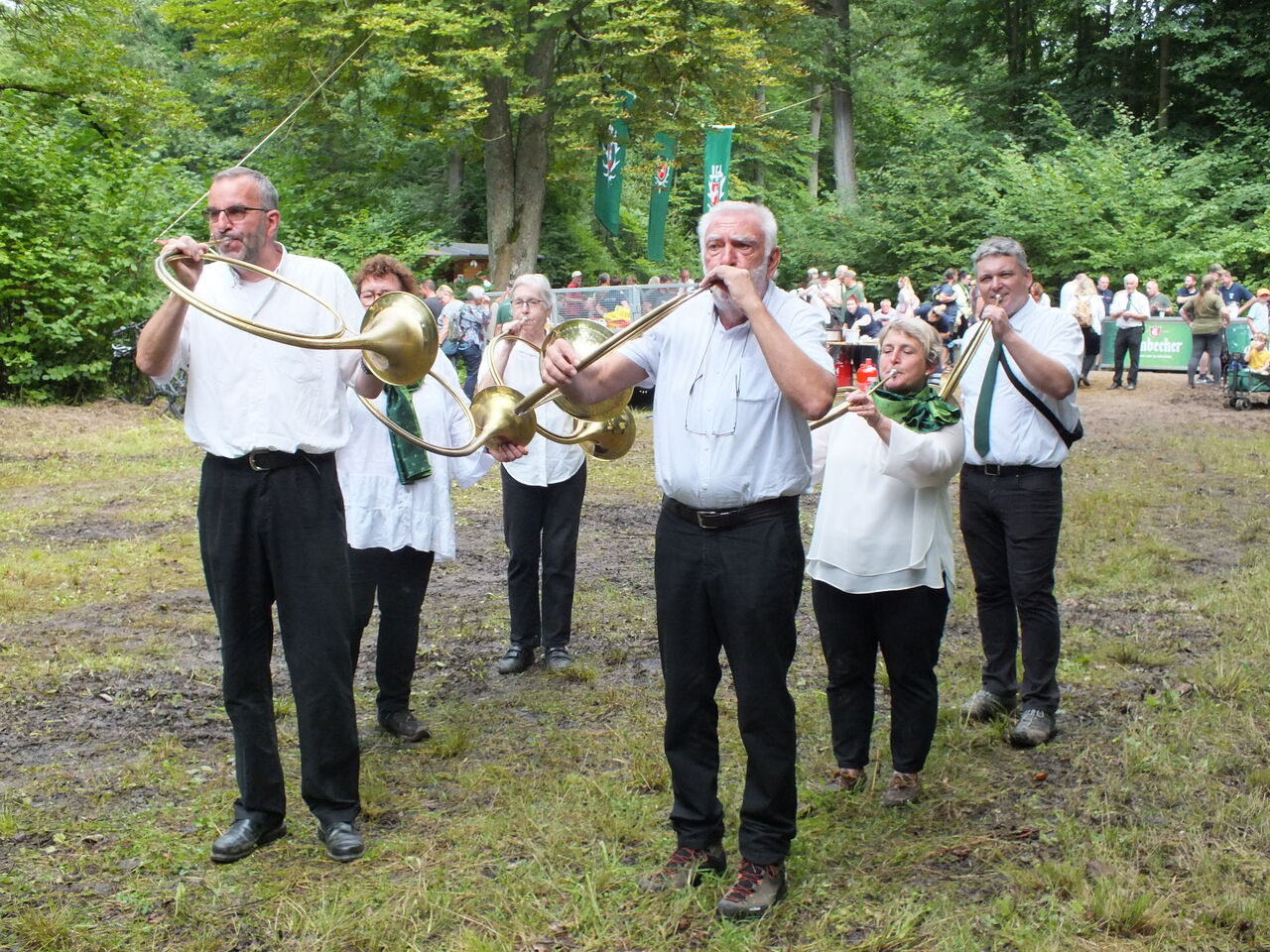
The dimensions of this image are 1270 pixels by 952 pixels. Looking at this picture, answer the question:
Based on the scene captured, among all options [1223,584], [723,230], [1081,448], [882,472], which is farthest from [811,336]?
[1081,448]

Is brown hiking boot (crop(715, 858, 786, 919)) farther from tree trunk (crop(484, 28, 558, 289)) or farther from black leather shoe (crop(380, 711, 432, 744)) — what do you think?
tree trunk (crop(484, 28, 558, 289))

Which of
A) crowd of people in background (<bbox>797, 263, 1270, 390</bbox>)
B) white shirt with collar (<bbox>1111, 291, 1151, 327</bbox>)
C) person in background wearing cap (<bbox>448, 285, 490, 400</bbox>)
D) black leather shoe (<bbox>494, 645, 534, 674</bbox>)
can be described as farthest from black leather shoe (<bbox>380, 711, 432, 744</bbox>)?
white shirt with collar (<bbox>1111, 291, 1151, 327</bbox>)

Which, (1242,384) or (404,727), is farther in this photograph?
(1242,384)

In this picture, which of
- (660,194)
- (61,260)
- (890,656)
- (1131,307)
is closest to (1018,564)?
(890,656)

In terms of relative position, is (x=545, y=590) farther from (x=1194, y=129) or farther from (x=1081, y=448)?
(x=1194, y=129)

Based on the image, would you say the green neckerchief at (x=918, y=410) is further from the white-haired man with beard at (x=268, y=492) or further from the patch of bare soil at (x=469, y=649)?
the white-haired man with beard at (x=268, y=492)

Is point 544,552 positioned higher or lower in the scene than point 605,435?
lower

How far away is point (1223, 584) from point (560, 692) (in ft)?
14.5

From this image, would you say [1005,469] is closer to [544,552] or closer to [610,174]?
[544,552]

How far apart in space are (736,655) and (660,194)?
23908 mm

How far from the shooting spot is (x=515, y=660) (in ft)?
20.9

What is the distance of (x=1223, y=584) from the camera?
7734mm

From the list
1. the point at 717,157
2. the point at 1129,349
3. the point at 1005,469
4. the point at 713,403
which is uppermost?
the point at 717,157

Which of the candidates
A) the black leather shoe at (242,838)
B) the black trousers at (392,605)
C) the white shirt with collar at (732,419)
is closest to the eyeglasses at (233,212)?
the white shirt with collar at (732,419)
